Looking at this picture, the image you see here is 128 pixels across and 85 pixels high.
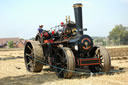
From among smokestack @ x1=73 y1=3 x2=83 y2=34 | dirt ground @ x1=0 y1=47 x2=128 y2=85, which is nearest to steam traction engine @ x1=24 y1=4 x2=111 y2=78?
smokestack @ x1=73 y1=3 x2=83 y2=34

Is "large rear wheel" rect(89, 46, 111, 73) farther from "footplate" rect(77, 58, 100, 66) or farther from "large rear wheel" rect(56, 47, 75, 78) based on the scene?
"large rear wheel" rect(56, 47, 75, 78)

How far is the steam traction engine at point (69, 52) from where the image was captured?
7895 mm

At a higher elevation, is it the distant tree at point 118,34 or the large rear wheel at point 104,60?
the distant tree at point 118,34

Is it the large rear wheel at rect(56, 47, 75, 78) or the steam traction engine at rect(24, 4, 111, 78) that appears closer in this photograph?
the large rear wheel at rect(56, 47, 75, 78)

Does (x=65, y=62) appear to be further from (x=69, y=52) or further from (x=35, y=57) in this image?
(x=35, y=57)

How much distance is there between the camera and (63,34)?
30.6ft

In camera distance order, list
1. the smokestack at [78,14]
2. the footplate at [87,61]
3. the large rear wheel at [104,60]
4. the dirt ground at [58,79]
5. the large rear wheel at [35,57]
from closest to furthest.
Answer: the dirt ground at [58,79] → the footplate at [87,61] → the large rear wheel at [104,60] → the smokestack at [78,14] → the large rear wheel at [35,57]

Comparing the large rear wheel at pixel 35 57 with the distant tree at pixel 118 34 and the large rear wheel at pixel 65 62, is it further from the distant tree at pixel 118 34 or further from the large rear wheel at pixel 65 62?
the distant tree at pixel 118 34

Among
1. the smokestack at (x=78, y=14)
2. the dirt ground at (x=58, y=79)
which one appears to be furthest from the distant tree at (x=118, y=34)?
the smokestack at (x=78, y=14)

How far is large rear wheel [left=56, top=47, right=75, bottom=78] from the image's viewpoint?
24.8 feet

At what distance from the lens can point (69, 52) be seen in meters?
7.75

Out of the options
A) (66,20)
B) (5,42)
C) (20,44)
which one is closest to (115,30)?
(20,44)

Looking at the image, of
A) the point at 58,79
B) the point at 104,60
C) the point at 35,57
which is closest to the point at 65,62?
the point at 58,79

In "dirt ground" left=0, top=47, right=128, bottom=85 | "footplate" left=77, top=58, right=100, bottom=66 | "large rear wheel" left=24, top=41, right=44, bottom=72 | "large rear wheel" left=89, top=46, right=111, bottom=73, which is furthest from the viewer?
"large rear wheel" left=24, top=41, right=44, bottom=72
